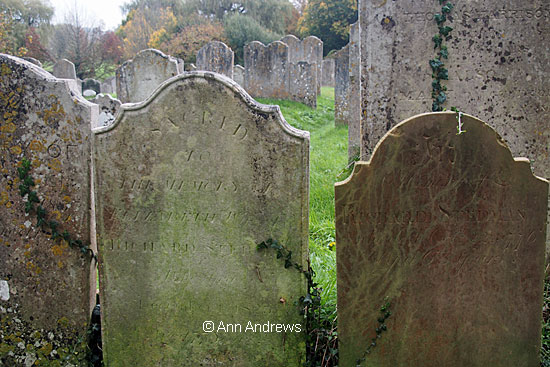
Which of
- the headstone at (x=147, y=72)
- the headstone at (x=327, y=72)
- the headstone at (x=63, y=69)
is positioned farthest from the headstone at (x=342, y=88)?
the headstone at (x=327, y=72)

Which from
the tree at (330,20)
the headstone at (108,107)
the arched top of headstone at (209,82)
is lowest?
the headstone at (108,107)

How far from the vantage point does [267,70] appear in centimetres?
1588

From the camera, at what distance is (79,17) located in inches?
1296

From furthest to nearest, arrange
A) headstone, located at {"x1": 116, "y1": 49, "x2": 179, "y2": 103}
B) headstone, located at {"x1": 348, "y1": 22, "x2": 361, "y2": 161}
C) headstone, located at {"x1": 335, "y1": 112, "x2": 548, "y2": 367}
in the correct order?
1. headstone, located at {"x1": 116, "y1": 49, "x2": 179, "y2": 103}
2. headstone, located at {"x1": 348, "y1": 22, "x2": 361, "y2": 161}
3. headstone, located at {"x1": 335, "y1": 112, "x2": 548, "y2": 367}

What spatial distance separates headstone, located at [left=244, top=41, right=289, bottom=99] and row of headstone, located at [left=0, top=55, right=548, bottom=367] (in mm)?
12818

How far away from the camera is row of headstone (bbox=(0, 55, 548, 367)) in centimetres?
302

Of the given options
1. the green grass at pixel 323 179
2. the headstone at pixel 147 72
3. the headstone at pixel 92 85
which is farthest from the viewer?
the headstone at pixel 92 85

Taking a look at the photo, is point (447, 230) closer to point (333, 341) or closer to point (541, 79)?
point (333, 341)

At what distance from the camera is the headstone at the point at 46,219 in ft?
10.6

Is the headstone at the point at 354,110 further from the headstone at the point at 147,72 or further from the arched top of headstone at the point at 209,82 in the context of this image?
the arched top of headstone at the point at 209,82

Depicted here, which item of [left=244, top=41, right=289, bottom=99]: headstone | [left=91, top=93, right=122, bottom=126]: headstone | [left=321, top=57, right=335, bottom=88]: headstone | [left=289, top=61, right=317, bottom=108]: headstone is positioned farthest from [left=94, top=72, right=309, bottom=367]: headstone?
[left=321, top=57, right=335, bottom=88]: headstone

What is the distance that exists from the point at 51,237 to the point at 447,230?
8.45ft

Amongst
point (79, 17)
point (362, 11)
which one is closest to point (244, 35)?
point (79, 17)

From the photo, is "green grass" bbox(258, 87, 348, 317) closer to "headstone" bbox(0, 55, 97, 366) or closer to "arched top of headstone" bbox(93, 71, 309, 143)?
"arched top of headstone" bbox(93, 71, 309, 143)
